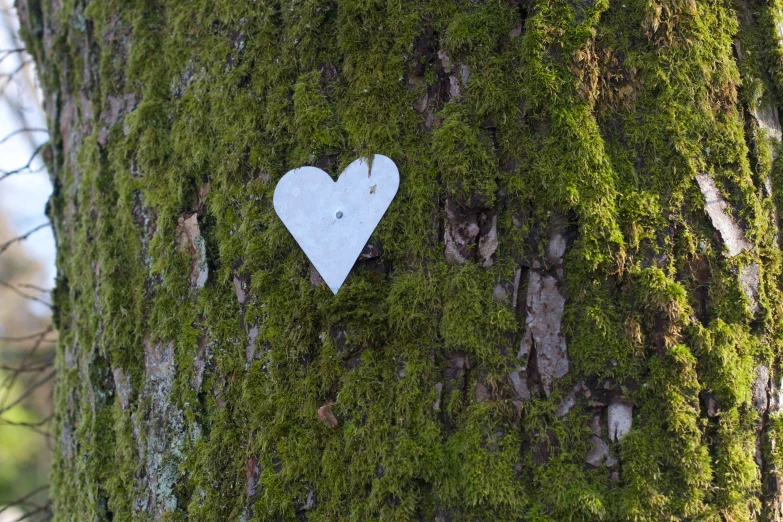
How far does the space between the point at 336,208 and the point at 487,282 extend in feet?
1.32

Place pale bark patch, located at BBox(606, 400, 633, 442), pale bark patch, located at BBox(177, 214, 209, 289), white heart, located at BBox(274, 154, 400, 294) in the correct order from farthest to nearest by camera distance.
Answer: pale bark patch, located at BBox(177, 214, 209, 289) → white heart, located at BBox(274, 154, 400, 294) → pale bark patch, located at BBox(606, 400, 633, 442)

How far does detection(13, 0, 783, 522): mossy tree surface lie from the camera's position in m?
1.11

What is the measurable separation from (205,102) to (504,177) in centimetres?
85

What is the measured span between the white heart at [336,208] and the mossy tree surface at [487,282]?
0.11 feet

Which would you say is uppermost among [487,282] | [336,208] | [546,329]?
[336,208]

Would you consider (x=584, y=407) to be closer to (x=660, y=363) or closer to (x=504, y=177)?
(x=660, y=363)

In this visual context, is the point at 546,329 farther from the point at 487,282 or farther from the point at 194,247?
the point at 194,247

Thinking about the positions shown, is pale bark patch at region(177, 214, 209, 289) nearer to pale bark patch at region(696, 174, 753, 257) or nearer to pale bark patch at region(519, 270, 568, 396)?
pale bark patch at region(519, 270, 568, 396)

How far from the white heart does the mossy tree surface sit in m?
0.03

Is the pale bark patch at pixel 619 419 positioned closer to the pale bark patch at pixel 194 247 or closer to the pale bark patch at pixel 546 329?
the pale bark patch at pixel 546 329

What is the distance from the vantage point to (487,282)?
1.17 metres

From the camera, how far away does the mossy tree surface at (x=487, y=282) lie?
1107 millimetres

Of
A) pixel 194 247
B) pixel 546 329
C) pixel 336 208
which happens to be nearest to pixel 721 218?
pixel 546 329

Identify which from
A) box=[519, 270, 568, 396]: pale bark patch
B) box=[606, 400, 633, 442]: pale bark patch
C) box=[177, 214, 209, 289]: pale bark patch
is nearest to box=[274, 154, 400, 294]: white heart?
box=[177, 214, 209, 289]: pale bark patch
